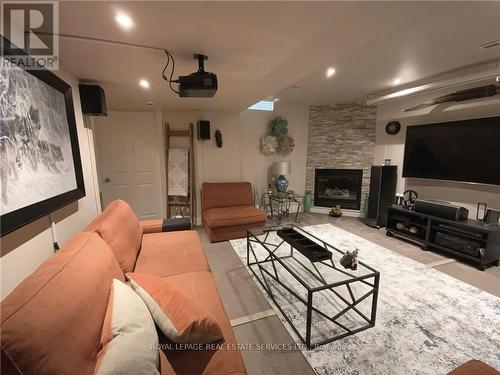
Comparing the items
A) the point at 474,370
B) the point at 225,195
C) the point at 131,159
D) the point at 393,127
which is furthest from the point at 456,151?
the point at 131,159

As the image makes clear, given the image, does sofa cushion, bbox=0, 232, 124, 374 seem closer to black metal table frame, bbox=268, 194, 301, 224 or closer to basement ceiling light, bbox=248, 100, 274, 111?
black metal table frame, bbox=268, 194, 301, 224

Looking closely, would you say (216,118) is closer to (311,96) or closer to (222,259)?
(311,96)

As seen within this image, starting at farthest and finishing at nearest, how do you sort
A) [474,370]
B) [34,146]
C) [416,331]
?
[416,331] < [34,146] < [474,370]

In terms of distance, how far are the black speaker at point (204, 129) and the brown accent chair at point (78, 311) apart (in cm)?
243

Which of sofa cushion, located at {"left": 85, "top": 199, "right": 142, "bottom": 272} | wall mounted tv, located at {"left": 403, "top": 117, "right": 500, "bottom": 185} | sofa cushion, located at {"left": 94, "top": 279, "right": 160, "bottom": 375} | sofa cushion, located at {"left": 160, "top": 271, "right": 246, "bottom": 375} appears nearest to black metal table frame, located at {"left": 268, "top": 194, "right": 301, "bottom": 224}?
wall mounted tv, located at {"left": 403, "top": 117, "right": 500, "bottom": 185}

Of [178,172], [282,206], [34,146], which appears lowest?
[282,206]

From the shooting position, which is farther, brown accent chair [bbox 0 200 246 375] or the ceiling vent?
the ceiling vent

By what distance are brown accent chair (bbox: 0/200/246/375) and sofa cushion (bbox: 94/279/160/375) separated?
5 centimetres

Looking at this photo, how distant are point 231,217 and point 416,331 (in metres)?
2.30

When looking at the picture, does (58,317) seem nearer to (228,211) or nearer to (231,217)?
(231,217)

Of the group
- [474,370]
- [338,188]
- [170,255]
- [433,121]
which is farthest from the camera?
[338,188]

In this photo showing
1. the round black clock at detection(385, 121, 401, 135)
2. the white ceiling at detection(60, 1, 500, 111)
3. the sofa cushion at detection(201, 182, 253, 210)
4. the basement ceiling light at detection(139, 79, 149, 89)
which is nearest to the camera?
the white ceiling at detection(60, 1, 500, 111)

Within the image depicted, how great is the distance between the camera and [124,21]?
1.30 meters

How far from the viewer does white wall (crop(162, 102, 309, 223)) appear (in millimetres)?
4051
